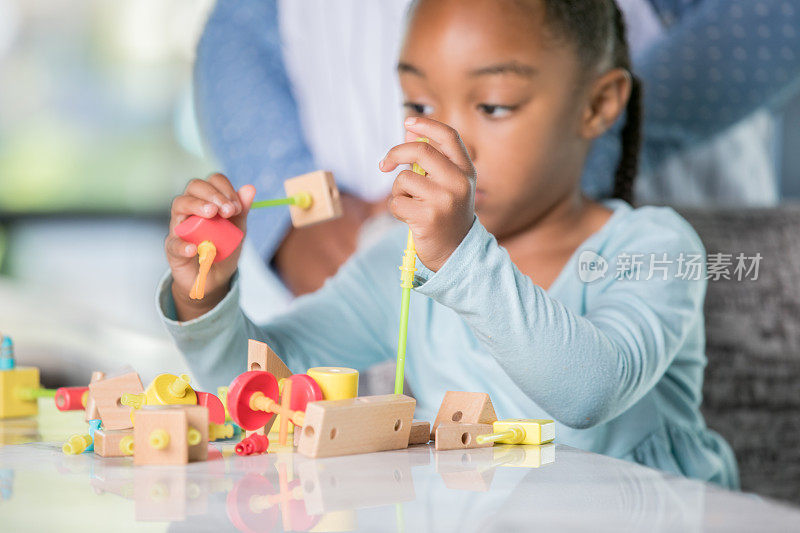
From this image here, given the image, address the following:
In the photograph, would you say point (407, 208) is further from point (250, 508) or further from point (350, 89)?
point (350, 89)

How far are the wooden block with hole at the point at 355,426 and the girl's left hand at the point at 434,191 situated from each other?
11cm

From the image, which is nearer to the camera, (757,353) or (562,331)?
(562,331)

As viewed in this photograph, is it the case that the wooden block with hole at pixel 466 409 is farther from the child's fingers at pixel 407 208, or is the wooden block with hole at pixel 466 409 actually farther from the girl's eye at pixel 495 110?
the girl's eye at pixel 495 110

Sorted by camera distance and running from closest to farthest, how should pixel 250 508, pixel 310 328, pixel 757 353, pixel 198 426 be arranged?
pixel 250 508
pixel 198 426
pixel 310 328
pixel 757 353

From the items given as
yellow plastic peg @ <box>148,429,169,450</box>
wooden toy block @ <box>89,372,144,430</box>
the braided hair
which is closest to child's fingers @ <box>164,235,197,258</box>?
wooden toy block @ <box>89,372,144,430</box>

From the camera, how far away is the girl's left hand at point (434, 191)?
56cm

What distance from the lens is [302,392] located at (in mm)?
528

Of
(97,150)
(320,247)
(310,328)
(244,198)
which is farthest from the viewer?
(97,150)

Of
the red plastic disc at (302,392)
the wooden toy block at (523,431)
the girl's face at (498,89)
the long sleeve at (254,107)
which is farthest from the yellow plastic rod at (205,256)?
the long sleeve at (254,107)

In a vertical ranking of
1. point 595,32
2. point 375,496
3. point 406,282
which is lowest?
point 375,496

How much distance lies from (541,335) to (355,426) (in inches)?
7.1

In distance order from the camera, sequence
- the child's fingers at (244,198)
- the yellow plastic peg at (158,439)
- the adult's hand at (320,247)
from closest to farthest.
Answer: the yellow plastic peg at (158,439)
the child's fingers at (244,198)
the adult's hand at (320,247)

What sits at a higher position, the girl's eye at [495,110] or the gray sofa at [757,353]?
the girl's eye at [495,110]

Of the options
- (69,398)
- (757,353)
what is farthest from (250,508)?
(757,353)
